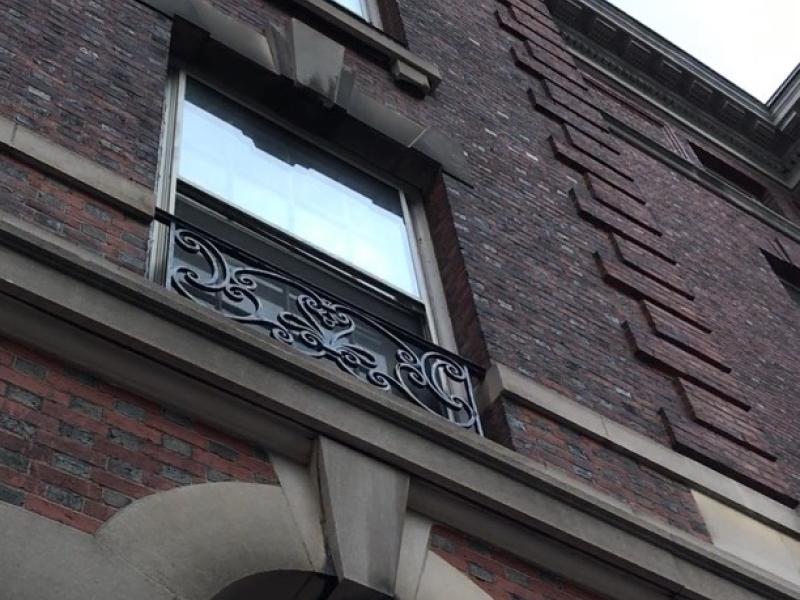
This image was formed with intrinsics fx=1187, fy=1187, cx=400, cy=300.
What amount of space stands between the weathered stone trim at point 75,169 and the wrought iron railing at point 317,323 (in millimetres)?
292

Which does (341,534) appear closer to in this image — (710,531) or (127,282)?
(127,282)

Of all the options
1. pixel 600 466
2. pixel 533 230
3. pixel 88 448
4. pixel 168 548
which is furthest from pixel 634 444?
pixel 88 448

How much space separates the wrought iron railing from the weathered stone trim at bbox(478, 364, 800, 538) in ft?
0.65

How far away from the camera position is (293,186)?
25.3 feet

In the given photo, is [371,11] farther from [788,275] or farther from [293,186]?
[788,275]

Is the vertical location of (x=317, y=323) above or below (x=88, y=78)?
below

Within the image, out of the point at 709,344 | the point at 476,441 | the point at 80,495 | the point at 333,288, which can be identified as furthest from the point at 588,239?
the point at 80,495

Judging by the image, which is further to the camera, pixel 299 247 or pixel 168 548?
pixel 299 247

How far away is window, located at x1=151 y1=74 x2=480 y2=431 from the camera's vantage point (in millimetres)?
6078

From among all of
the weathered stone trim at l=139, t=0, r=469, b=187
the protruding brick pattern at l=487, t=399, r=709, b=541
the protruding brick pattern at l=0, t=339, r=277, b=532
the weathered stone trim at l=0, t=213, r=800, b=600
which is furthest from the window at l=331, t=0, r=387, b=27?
the protruding brick pattern at l=0, t=339, r=277, b=532

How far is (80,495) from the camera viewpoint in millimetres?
4398

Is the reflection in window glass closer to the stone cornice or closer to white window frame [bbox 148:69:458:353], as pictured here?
white window frame [bbox 148:69:458:353]

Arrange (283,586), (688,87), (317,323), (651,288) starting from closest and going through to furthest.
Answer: (283,586) < (317,323) < (651,288) < (688,87)

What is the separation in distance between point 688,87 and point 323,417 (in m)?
12.4
